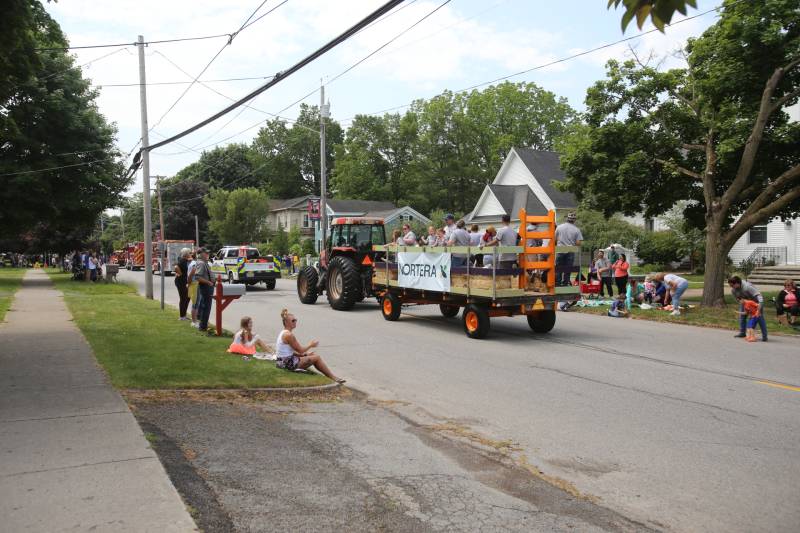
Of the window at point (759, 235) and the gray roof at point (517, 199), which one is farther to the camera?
the gray roof at point (517, 199)

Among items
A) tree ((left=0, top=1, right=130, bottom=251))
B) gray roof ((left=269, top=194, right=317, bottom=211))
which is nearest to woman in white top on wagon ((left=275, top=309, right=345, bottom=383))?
tree ((left=0, top=1, right=130, bottom=251))

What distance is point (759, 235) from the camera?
34.5m

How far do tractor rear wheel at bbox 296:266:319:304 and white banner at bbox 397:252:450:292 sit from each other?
17.8 ft

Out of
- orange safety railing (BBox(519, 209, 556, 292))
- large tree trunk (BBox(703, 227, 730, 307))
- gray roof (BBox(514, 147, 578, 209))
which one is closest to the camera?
Answer: orange safety railing (BBox(519, 209, 556, 292))

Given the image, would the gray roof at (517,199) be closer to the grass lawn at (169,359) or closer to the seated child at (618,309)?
the seated child at (618,309)

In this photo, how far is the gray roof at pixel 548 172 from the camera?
44281 mm

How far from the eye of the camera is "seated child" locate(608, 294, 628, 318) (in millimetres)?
18138

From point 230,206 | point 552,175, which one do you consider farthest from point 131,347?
point 230,206

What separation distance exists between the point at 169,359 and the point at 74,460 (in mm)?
4819

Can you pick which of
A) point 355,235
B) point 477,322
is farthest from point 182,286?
point 477,322

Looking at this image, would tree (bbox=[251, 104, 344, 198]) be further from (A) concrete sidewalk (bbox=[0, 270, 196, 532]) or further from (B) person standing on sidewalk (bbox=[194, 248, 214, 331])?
(A) concrete sidewalk (bbox=[0, 270, 196, 532])

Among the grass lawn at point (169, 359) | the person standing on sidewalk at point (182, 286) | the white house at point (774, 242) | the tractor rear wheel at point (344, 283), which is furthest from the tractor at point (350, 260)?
the white house at point (774, 242)

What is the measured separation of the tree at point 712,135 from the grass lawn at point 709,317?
967 mm

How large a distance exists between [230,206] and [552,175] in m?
30.7
